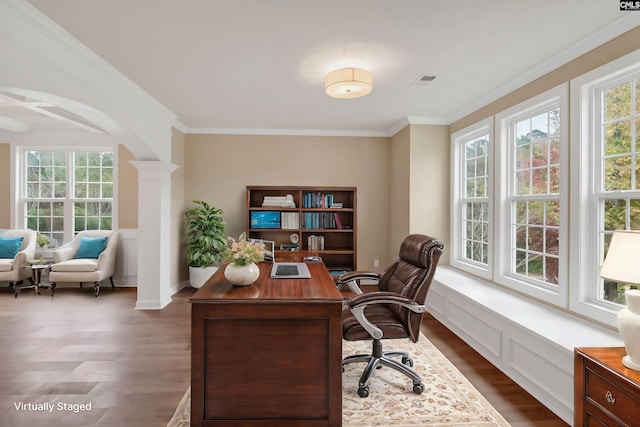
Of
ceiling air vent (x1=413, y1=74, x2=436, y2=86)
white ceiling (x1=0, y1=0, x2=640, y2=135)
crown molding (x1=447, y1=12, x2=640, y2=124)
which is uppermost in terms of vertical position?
ceiling air vent (x1=413, y1=74, x2=436, y2=86)

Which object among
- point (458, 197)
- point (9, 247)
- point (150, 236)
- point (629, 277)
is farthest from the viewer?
point (9, 247)

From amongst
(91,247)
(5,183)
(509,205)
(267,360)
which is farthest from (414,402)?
(5,183)

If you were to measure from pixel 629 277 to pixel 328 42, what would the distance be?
7.73 ft

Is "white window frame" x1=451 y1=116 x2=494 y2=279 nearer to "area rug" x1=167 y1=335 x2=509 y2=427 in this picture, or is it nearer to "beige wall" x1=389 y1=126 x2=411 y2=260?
"beige wall" x1=389 y1=126 x2=411 y2=260

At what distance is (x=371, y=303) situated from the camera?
7.80 ft

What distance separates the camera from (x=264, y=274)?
8.77 ft

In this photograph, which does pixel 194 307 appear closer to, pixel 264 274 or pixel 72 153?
pixel 264 274

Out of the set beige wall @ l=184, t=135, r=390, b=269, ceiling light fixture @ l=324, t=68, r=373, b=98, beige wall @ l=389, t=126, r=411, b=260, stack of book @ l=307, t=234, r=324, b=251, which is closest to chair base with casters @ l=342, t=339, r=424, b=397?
ceiling light fixture @ l=324, t=68, r=373, b=98

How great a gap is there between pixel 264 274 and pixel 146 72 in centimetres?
225

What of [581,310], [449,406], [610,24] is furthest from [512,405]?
[610,24]

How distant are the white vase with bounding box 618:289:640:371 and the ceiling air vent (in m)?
2.45

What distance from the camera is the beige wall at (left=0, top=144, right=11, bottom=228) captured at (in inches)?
232

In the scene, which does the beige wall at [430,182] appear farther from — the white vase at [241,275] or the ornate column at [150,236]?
the ornate column at [150,236]

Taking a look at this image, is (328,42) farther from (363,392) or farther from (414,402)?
(414,402)
